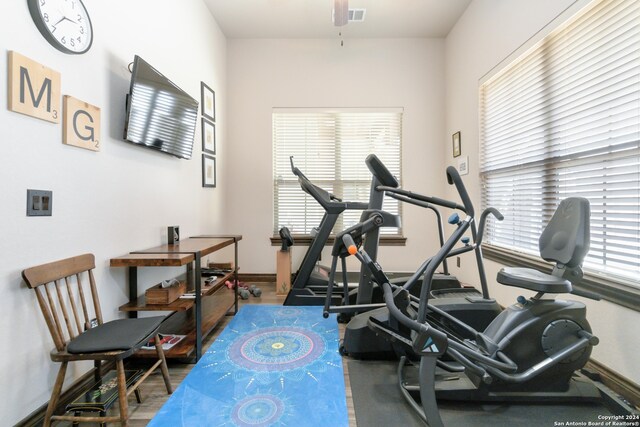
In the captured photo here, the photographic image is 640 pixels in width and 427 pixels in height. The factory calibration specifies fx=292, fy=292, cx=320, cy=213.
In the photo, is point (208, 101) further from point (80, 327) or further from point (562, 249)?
point (562, 249)

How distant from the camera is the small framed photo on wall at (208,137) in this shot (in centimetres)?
352

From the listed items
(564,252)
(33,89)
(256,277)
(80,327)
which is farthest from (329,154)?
(80,327)

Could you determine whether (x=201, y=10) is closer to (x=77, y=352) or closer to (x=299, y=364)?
(x=77, y=352)

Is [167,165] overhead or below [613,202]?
overhead

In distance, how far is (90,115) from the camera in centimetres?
181

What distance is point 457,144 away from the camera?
12.8ft

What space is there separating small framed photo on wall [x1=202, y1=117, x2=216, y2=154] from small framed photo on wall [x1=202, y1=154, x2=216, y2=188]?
0.09 m

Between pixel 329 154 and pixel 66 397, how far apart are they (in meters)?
3.68

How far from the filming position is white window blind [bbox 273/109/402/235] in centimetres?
433

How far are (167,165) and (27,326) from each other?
1.63 meters

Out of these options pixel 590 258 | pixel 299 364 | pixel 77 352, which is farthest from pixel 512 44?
pixel 77 352

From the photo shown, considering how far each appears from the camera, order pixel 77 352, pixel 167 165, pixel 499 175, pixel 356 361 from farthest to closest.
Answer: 1. pixel 499 175
2. pixel 167 165
3. pixel 356 361
4. pixel 77 352

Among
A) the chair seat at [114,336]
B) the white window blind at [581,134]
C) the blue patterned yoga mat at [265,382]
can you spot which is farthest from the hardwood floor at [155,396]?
the white window blind at [581,134]

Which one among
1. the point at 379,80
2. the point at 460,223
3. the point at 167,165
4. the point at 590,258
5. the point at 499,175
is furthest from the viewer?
the point at 379,80
